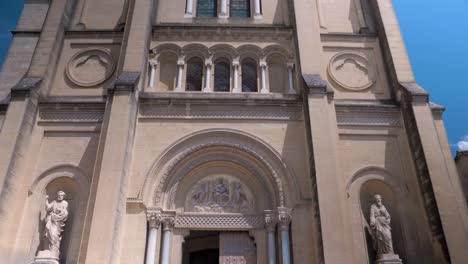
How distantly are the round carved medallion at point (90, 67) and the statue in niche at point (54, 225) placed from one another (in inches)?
178

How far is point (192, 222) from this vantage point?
468 inches

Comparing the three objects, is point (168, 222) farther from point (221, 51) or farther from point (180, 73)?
point (221, 51)

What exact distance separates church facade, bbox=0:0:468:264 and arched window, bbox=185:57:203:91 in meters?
0.04

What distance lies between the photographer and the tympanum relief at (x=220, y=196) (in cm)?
1223

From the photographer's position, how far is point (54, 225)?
1099cm

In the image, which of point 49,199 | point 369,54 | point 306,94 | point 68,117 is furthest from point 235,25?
point 49,199

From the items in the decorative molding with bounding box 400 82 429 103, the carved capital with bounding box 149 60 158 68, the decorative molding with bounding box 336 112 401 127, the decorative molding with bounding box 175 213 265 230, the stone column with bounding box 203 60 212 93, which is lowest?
the decorative molding with bounding box 175 213 265 230

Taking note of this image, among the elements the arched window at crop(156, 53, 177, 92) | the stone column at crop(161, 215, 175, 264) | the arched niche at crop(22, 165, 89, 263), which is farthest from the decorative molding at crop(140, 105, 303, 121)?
the stone column at crop(161, 215, 175, 264)

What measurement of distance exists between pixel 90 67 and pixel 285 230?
907cm

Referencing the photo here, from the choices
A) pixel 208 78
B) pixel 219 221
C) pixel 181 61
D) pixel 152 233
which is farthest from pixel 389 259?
pixel 181 61

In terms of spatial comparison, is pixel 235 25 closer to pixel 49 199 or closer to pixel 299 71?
pixel 299 71

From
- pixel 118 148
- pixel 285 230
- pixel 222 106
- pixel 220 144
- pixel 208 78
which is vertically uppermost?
pixel 208 78

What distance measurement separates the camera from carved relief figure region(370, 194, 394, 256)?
1084 centimetres

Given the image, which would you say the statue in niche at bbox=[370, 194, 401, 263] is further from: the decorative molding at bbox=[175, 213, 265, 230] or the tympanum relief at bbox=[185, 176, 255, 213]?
the tympanum relief at bbox=[185, 176, 255, 213]
